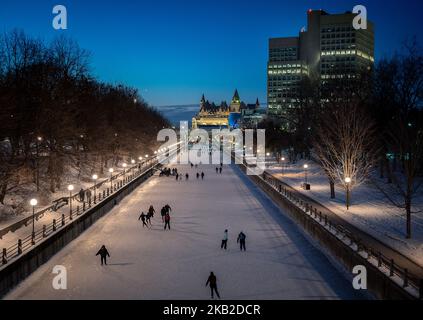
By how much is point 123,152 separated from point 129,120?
1513 cm

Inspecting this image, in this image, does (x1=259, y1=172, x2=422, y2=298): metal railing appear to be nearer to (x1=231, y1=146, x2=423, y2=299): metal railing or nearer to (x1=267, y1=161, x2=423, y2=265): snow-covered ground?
(x1=231, y1=146, x2=423, y2=299): metal railing

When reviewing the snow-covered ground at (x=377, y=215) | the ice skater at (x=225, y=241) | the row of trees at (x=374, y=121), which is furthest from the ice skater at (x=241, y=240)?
the row of trees at (x=374, y=121)

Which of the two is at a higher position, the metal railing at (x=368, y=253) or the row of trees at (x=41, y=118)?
the row of trees at (x=41, y=118)

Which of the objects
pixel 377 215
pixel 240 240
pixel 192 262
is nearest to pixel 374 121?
pixel 377 215

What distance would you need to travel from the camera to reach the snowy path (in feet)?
54.8

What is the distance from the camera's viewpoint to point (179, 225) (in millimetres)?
28938

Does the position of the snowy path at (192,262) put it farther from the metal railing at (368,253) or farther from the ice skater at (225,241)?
the metal railing at (368,253)

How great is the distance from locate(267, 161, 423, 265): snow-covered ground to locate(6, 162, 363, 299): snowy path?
9.91ft

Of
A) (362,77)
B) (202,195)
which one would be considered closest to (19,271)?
(202,195)

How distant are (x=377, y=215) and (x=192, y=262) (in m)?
12.7

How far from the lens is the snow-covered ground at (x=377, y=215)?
20828mm

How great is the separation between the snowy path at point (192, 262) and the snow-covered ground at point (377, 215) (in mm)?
3020

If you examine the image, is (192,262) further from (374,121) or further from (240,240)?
(374,121)

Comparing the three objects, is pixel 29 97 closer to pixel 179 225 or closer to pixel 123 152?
pixel 179 225
